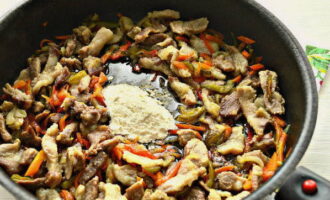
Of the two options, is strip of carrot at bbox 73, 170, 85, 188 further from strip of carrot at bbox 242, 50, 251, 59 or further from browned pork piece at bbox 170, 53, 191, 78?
strip of carrot at bbox 242, 50, 251, 59

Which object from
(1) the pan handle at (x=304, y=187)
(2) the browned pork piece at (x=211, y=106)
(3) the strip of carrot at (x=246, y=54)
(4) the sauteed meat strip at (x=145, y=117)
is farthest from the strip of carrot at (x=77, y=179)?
(3) the strip of carrot at (x=246, y=54)

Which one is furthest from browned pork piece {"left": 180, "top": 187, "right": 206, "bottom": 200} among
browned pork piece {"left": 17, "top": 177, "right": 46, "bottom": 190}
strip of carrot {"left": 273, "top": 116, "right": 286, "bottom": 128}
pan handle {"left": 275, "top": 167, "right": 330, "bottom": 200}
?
browned pork piece {"left": 17, "top": 177, "right": 46, "bottom": 190}

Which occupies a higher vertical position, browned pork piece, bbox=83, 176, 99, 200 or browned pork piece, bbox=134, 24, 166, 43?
browned pork piece, bbox=134, 24, 166, 43

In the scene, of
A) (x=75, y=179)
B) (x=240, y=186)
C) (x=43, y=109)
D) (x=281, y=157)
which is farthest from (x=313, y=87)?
(x=43, y=109)

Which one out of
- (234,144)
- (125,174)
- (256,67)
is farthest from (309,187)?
(256,67)

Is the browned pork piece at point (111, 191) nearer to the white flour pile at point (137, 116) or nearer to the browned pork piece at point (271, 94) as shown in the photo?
the white flour pile at point (137, 116)

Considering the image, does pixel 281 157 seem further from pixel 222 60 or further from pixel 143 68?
pixel 143 68
